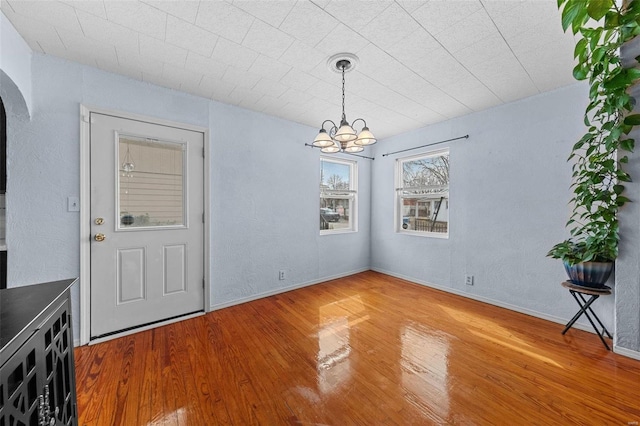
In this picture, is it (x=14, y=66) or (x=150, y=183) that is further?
(x=150, y=183)

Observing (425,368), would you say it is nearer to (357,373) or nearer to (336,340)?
(357,373)

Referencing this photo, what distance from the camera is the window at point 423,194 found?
3.82 metres

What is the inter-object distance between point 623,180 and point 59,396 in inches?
149

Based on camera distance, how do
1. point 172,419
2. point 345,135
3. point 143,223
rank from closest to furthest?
point 172,419
point 345,135
point 143,223

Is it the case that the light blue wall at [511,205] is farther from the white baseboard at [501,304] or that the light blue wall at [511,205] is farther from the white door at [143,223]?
the white door at [143,223]

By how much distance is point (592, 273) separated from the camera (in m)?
2.19

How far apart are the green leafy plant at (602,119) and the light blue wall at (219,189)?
285cm

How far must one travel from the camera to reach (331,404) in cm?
160

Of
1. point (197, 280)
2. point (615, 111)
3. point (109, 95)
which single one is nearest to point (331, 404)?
point (197, 280)

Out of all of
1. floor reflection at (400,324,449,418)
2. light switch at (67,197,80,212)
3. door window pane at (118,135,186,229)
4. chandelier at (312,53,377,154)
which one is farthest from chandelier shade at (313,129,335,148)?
light switch at (67,197,80,212)

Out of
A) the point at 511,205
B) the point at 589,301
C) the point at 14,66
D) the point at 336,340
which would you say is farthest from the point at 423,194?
the point at 14,66

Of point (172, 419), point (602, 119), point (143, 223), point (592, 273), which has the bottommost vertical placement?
point (172, 419)

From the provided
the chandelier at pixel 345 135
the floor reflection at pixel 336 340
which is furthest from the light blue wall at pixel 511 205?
the chandelier at pixel 345 135

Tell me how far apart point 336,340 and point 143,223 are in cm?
225
